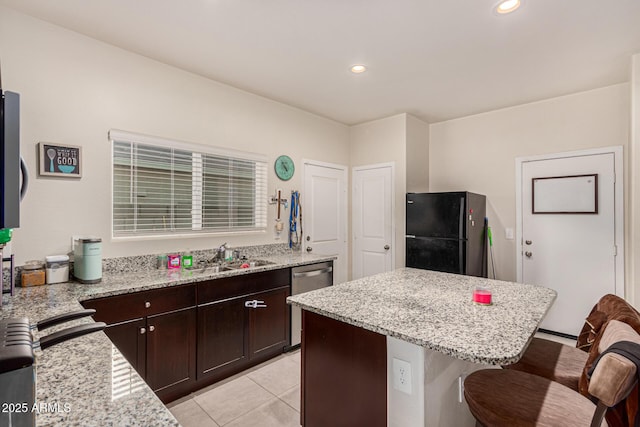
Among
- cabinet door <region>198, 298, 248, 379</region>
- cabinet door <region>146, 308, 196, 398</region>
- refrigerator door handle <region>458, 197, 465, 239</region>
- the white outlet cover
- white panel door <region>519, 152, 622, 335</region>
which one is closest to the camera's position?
cabinet door <region>146, 308, 196, 398</region>

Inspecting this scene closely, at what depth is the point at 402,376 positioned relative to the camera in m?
1.37

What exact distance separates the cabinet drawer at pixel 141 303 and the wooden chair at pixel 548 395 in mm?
1917

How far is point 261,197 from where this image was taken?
12.0ft

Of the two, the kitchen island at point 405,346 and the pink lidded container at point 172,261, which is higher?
the pink lidded container at point 172,261

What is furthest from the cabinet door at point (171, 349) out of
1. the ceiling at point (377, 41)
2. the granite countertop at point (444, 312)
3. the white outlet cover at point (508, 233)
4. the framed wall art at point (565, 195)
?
the framed wall art at point (565, 195)

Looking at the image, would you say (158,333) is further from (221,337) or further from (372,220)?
(372,220)

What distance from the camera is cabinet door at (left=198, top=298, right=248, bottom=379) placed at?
2471mm

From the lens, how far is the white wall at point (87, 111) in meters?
2.20

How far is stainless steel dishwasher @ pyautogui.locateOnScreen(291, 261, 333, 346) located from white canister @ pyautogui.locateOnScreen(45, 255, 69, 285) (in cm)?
176

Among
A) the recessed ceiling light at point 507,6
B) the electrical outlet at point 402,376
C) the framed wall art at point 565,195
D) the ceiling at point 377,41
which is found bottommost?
the electrical outlet at point 402,376

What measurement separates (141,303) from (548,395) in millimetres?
2322

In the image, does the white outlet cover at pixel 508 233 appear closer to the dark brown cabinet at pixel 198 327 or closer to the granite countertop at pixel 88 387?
the dark brown cabinet at pixel 198 327

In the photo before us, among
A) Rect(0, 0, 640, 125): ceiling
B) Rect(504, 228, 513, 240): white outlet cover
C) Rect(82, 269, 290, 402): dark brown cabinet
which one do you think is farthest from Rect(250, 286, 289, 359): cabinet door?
Rect(504, 228, 513, 240): white outlet cover

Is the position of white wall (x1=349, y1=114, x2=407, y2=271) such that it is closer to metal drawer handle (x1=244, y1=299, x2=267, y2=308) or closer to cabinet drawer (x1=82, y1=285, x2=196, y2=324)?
metal drawer handle (x1=244, y1=299, x2=267, y2=308)
